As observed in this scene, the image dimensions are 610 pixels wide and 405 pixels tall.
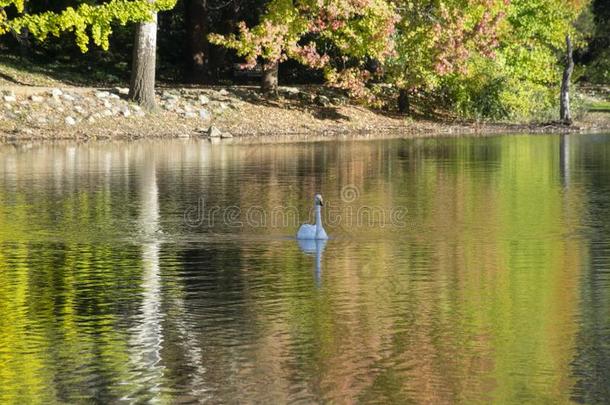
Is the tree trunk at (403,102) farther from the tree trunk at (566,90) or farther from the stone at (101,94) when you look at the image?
the stone at (101,94)

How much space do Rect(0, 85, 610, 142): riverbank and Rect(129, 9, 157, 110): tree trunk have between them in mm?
385

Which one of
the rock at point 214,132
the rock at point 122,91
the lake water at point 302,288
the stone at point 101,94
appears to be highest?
the rock at point 122,91

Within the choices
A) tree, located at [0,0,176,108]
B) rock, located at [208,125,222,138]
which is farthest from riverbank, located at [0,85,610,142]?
tree, located at [0,0,176,108]

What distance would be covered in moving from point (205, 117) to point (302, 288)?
96.6 ft

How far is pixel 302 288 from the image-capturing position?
15633mm

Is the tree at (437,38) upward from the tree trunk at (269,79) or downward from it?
upward

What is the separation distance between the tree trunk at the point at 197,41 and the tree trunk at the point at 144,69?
24.2ft

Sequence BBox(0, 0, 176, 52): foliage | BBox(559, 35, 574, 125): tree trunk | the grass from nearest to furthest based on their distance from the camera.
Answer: BBox(0, 0, 176, 52): foliage → the grass → BBox(559, 35, 574, 125): tree trunk

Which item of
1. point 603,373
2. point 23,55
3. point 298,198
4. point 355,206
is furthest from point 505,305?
point 23,55

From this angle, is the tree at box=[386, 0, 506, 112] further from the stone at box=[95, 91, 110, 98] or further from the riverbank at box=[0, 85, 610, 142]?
the stone at box=[95, 91, 110, 98]

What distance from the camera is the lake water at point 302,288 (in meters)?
11.2

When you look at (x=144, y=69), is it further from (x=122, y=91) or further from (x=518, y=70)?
Result: (x=518, y=70)

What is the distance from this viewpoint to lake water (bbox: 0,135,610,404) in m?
11.2

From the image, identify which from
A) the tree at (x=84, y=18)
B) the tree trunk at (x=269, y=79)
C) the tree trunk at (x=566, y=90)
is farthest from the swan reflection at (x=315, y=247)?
the tree trunk at (x=566, y=90)
